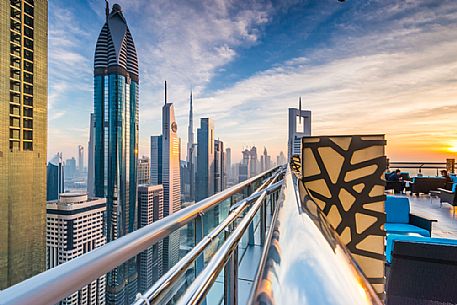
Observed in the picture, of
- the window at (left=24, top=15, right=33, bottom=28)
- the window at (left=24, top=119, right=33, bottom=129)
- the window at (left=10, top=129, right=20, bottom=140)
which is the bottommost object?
the window at (left=10, top=129, right=20, bottom=140)

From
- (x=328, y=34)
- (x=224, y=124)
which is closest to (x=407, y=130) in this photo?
(x=328, y=34)

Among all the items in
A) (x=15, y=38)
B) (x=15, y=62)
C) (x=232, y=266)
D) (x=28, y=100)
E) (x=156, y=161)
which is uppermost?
(x=15, y=38)

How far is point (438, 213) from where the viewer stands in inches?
307

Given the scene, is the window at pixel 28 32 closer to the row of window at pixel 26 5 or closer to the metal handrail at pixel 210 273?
the row of window at pixel 26 5

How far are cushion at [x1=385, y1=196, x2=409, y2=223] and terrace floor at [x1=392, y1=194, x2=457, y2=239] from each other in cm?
22

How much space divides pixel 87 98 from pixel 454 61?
31.3 m

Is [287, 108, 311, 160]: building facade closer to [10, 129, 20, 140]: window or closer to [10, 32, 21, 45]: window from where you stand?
[10, 129, 20, 140]: window

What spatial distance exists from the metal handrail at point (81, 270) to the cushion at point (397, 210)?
4.95 m

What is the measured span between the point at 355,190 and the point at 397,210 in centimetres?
208

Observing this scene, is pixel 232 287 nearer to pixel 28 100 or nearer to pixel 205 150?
pixel 205 150

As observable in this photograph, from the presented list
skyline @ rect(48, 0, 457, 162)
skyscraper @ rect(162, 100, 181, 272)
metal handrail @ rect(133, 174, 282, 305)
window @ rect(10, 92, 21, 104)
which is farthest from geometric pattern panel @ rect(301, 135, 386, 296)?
window @ rect(10, 92, 21, 104)

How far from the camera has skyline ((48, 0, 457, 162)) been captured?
9.12m

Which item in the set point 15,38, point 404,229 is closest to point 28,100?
point 15,38

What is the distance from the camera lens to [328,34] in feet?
34.1
